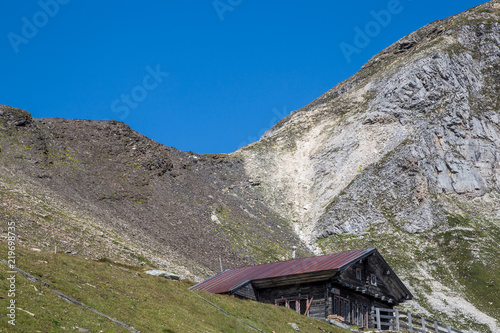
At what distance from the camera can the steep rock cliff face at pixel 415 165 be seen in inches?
3639

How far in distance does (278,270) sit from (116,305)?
20807mm

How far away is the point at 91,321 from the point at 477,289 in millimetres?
72842

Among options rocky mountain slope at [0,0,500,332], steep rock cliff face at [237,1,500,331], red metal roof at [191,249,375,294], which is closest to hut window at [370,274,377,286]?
red metal roof at [191,249,375,294]

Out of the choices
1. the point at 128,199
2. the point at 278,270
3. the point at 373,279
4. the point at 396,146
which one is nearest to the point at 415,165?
the point at 396,146

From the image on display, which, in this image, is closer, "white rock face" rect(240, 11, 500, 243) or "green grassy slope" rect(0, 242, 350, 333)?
"green grassy slope" rect(0, 242, 350, 333)

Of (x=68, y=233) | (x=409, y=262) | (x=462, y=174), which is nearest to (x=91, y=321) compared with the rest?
(x=68, y=233)

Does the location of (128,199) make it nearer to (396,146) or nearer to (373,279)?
(373,279)

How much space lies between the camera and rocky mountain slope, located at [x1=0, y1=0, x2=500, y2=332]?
73.1 m

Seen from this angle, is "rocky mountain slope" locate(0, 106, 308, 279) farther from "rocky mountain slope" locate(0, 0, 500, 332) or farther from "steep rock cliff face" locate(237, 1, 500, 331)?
"steep rock cliff face" locate(237, 1, 500, 331)

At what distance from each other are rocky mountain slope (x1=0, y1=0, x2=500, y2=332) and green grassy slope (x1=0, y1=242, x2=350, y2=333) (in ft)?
77.8

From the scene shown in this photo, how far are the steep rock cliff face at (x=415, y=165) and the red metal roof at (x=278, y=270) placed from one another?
38081 millimetres

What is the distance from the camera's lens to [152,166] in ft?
344

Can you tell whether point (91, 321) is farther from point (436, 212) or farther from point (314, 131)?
point (314, 131)

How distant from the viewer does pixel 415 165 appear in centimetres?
11138
